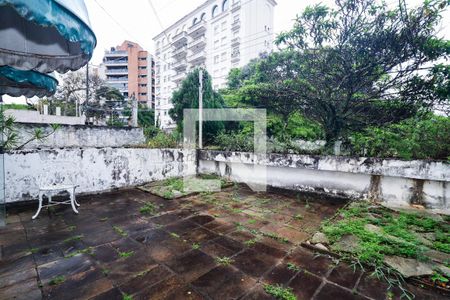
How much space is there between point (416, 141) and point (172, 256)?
4474mm

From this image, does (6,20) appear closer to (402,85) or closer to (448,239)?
(448,239)

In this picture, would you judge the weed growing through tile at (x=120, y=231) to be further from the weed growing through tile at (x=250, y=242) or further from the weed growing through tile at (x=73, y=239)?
the weed growing through tile at (x=250, y=242)

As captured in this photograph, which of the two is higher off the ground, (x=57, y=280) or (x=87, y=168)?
(x=87, y=168)

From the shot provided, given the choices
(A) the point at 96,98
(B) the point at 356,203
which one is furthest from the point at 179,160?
(A) the point at 96,98

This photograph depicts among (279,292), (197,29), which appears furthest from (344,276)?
(197,29)

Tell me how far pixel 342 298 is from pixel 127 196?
4534 mm

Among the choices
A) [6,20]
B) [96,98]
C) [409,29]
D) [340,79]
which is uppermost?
[96,98]

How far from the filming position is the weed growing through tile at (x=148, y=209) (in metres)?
3.86

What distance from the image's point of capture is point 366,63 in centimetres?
495

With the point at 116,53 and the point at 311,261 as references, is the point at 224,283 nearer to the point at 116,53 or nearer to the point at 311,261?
the point at 311,261

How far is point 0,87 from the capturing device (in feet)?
10.6

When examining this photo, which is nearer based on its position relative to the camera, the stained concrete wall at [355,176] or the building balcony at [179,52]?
the stained concrete wall at [355,176]

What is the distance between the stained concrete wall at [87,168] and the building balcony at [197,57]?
2867 centimetres

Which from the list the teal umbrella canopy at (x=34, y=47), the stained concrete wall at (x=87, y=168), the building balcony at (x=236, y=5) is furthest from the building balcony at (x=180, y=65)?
the teal umbrella canopy at (x=34, y=47)
